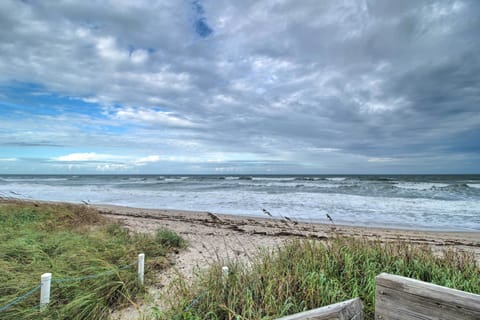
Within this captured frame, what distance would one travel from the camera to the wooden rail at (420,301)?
1306mm

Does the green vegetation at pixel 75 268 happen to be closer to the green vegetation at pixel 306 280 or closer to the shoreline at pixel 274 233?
the green vegetation at pixel 306 280

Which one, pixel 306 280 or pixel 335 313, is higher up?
pixel 335 313

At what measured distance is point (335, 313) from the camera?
1.43 meters

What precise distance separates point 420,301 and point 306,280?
1.83 metres

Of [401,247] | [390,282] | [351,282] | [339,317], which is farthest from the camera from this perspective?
[401,247]

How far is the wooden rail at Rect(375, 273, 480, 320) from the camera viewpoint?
131 centimetres

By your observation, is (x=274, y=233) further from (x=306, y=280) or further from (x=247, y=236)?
(x=306, y=280)

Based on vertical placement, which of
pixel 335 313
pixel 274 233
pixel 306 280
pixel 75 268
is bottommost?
pixel 274 233

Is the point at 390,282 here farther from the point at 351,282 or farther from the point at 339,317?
the point at 351,282

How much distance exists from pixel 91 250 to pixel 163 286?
1.73 meters

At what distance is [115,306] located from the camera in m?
3.79

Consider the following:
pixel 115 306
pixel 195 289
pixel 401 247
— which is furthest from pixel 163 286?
pixel 401 247

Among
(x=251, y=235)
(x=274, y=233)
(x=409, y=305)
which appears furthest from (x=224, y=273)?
(x=274, y=233)

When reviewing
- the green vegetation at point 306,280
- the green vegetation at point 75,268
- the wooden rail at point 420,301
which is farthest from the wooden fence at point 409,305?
the green vegetation at point 75,268
